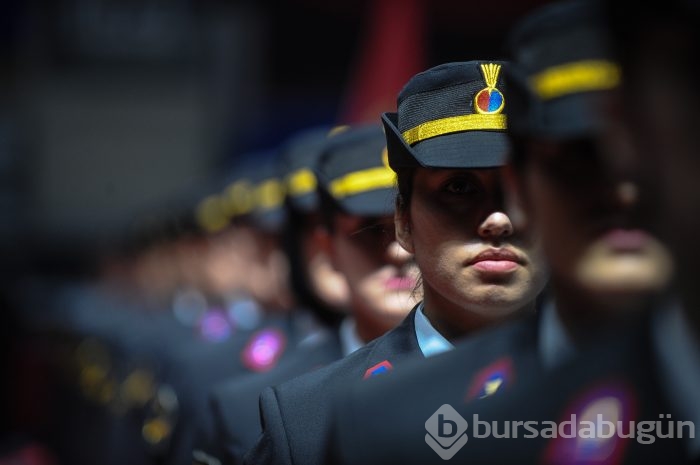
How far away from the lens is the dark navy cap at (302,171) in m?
5.19

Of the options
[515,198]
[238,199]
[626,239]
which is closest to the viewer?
[626,239]

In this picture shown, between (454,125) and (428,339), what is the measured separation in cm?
42

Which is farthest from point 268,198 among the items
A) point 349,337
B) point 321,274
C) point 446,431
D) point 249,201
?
point 446,431

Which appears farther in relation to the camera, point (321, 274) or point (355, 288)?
point (321, 274)

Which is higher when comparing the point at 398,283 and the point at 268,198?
the point at 398,283

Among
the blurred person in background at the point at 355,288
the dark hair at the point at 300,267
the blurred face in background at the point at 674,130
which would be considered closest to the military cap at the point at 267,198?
the dark hair at the point at 300,267

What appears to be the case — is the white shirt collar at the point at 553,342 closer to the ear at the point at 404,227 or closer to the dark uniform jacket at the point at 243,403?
the ear at the point at 404,227

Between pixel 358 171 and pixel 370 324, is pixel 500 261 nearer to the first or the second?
pixel 370 324

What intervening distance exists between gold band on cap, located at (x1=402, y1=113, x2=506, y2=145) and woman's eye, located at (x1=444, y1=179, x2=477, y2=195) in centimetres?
10

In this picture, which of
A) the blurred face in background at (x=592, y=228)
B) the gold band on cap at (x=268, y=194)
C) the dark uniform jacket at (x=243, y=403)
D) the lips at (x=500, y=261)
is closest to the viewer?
the blurred face in background at (x=592, y=228)

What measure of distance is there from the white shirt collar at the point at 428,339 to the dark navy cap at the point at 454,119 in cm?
31

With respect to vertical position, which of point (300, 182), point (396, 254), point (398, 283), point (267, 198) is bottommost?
point (267, 198)

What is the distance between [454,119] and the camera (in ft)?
8.67

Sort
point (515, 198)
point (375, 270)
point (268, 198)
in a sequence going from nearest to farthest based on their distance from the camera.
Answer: point (515, 198) < point (375, 270) < point (268, 198)
